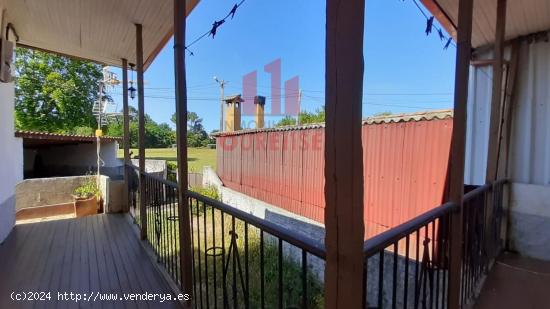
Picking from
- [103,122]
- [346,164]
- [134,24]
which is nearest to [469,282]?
[346,164]

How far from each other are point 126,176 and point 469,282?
4.54 metres

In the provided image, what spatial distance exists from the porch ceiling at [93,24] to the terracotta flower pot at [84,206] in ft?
9.54

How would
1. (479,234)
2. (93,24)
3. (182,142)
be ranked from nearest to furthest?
1. (182,142)
2. (479,234)
3. (93,24)

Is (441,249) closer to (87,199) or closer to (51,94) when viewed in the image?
(87,199)

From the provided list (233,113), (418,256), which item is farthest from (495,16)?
(233,113)

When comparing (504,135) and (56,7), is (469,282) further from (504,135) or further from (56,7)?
(56,7)

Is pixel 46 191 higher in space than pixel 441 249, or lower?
lower

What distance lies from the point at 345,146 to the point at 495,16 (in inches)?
122

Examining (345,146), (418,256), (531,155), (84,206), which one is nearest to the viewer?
(345,146)

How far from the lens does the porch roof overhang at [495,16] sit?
269 centimetres

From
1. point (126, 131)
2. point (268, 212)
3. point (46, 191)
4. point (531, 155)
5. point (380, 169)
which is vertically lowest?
point (268, 212)

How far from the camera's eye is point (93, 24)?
10.8 ft

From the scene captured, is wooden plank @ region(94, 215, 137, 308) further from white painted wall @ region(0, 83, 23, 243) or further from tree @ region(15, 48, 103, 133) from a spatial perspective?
tree @ region(15, 48, 103, 133)

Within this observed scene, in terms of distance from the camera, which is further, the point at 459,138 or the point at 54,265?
the point at 54,265
